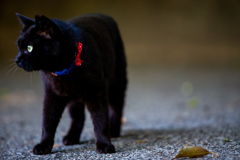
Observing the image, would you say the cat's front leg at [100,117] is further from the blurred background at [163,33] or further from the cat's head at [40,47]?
the blurred background at [163,33]

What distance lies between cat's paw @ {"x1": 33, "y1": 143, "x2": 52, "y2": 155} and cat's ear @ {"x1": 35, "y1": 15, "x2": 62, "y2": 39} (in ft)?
2.40

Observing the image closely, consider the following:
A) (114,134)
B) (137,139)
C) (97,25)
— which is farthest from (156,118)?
(97,25)

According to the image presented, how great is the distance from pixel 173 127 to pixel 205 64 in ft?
17.0

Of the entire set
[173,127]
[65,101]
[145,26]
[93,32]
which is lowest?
[173,127]

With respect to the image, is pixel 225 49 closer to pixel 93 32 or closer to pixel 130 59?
pixel 130 59

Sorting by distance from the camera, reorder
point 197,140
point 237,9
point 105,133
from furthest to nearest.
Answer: point 237,9 < point 197,140 < point 105,133

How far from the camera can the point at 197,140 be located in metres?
2.01

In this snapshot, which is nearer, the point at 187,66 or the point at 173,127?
the point at 173,127

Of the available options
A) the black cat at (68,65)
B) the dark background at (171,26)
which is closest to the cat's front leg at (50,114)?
the black cat at (68,65)

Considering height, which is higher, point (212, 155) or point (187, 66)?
point (187, 66)

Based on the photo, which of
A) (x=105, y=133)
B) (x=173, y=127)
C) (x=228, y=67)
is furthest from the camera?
(x=228, y=67)

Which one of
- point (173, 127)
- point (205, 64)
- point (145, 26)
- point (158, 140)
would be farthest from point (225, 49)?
point (158, 140)

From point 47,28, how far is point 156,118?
6.81 feet

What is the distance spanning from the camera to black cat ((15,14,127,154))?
1664 millimetres
